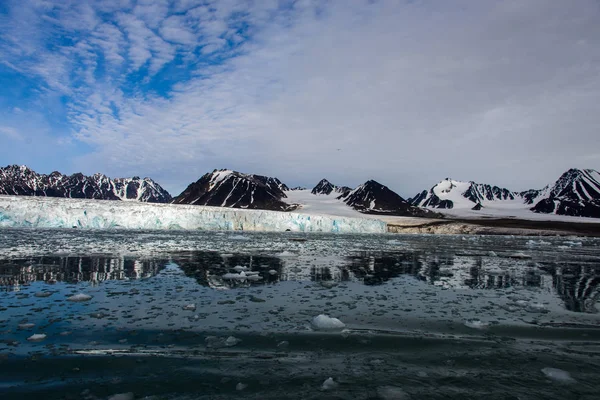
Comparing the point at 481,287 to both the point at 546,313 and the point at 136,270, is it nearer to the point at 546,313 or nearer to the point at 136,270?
the point at 546,313

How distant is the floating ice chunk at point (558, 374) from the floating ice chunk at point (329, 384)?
8.05 ft

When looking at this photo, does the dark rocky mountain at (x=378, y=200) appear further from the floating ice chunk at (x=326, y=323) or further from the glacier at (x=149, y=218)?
the floating ice chunk at (x=326, y=323)

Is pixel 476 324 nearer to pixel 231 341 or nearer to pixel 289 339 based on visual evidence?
pixel 289 339

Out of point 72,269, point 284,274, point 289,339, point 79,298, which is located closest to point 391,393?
point 289,339

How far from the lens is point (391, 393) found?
352cm

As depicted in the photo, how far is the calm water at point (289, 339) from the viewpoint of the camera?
362cm

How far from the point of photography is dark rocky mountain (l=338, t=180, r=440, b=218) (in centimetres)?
14612

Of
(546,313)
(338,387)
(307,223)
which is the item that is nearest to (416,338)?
(338,387)

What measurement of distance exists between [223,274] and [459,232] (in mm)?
66058

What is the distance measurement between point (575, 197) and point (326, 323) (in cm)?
22369

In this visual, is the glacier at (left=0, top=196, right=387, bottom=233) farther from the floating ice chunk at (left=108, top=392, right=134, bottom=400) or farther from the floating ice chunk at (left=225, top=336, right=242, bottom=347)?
the floating ice chunk at (left=108, top=392, right=134, bottom=400)

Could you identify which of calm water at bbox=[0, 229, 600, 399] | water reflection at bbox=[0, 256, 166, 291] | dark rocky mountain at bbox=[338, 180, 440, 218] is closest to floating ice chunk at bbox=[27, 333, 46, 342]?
calm water at bbox=[0, 229, 600, 399]

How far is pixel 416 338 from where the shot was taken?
5.19 metres

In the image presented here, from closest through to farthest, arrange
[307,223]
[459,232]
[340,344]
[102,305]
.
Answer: [340,344] < [102,305] < [307,223] < [459,232]
